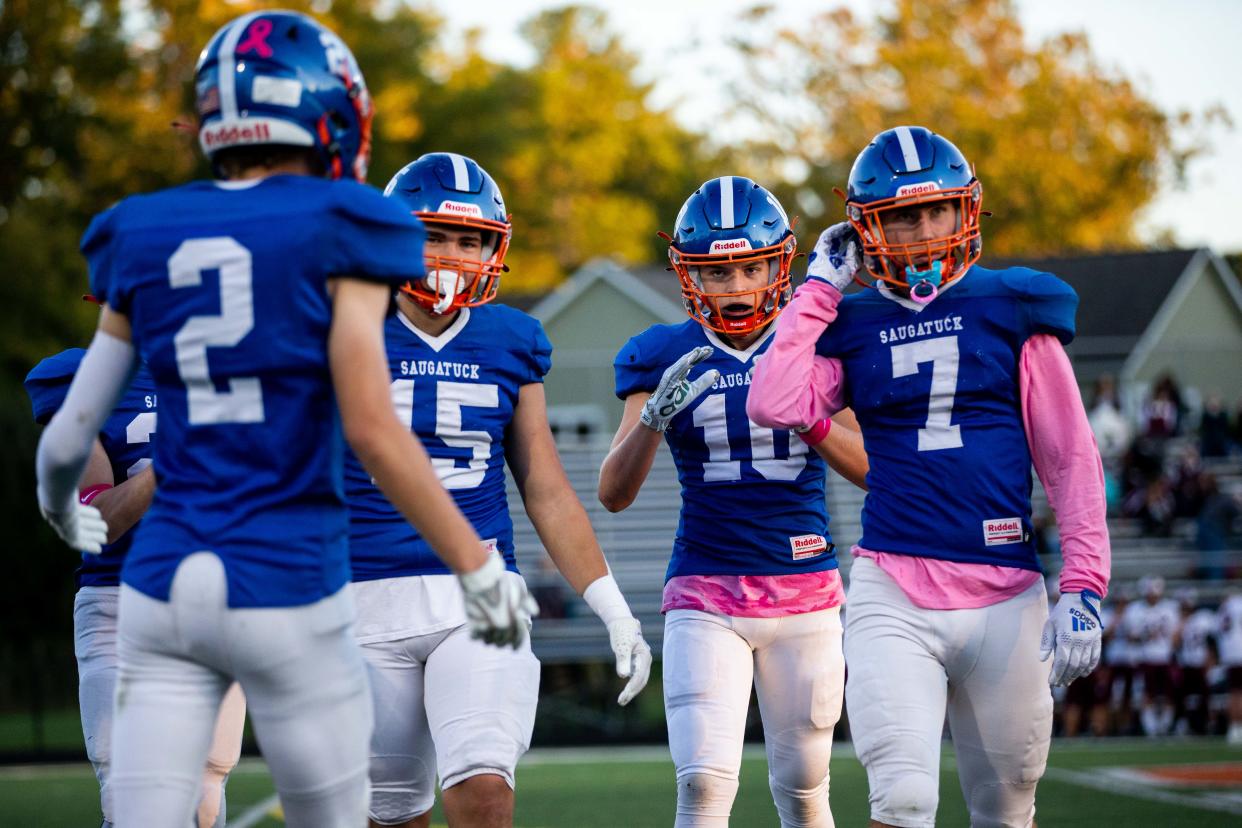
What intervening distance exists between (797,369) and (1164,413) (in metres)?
16.5

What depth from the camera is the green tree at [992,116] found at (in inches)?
1395

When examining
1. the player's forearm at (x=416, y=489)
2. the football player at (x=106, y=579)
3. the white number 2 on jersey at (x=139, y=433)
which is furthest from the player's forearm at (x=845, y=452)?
the player's forearm at (x=416, y=489)

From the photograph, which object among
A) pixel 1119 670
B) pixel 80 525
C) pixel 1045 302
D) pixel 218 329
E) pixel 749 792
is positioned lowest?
pixel 1119 670

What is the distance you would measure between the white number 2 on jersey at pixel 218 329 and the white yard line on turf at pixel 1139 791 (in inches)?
298

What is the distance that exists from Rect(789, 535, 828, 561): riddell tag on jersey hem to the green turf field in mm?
3783

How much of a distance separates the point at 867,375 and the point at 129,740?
2417mm

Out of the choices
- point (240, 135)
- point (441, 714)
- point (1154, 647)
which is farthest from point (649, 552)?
point (240, 135)

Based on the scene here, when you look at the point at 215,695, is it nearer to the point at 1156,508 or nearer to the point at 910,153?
the point at 910,153

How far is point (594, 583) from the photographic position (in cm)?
449

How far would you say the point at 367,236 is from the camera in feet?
9.88

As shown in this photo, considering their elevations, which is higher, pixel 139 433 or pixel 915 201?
pixel 915 201

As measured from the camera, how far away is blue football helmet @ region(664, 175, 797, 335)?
17.0ft

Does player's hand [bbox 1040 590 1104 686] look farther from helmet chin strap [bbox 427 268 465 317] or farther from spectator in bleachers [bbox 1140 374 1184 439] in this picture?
spectator in bleachers [bbox 1140 374 1184 439]

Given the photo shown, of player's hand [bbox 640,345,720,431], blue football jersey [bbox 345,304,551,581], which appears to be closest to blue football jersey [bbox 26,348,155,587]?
blue football jersey [bbox 345,304,551,581]
